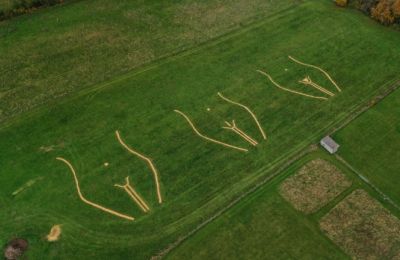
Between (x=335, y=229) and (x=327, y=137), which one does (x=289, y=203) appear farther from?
(x=327, y=137)

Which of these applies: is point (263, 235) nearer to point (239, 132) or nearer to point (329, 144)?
Result: point (239, 132)

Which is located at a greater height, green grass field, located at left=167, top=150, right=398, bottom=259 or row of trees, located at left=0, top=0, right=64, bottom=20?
row of trees, located at left=0, top=0, right=64, bottom=20

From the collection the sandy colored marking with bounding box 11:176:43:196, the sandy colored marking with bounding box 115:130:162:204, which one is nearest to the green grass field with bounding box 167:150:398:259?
the sandy colored marking with bounding box 115:130:162:204

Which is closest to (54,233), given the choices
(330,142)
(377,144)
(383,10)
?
(330,142)

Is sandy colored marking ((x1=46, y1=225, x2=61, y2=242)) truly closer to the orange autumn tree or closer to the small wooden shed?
the small wooden shed

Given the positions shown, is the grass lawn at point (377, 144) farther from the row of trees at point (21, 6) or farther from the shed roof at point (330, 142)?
the row of trees at point (21, 6)

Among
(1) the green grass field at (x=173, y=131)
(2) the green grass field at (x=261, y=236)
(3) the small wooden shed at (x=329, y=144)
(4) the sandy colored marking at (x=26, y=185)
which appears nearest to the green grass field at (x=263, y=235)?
(2) the green grass field at (x=261, y=236)
